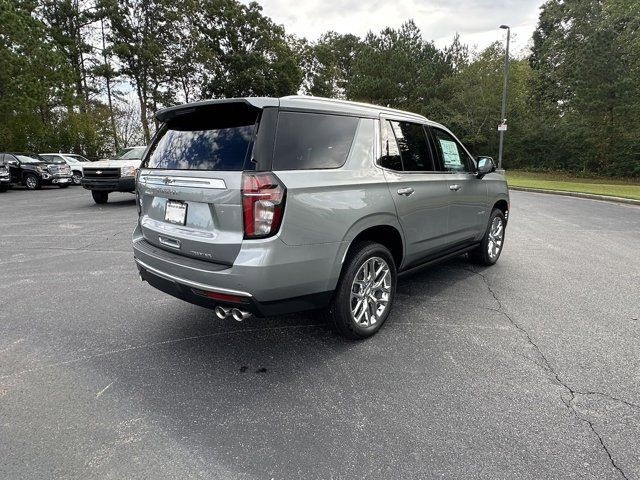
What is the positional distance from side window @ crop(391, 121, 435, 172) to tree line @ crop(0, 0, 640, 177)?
2432 cm

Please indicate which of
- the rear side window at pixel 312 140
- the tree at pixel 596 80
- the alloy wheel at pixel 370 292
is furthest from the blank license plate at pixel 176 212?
the tree at pixel 596 80

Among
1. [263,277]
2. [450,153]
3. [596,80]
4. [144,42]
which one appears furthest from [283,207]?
[144,42]

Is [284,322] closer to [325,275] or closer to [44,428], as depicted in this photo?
[325,275]

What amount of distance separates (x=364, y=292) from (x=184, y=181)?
1.70 m

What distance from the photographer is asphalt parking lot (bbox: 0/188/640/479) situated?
6.79 ft

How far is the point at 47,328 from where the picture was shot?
11.9 ft

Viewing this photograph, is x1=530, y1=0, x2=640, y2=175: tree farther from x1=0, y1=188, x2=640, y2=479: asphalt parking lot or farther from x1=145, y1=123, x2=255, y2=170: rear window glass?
x1=145, y1=123, x2=255, y2=170: rear window glass

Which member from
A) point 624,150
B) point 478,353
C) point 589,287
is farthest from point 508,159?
point 478,353

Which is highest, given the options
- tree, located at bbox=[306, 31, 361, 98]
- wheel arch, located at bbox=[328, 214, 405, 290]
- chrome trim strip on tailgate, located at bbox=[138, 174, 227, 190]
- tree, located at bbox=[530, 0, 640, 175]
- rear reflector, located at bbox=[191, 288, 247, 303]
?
tree, located at bbox=[306, 31, 361, 98]

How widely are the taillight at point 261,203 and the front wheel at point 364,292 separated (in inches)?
32.4

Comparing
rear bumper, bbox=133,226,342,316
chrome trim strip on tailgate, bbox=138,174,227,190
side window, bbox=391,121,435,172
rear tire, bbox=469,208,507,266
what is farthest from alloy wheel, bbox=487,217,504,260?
chrome trim strip on tailgate, bbox=138,174,227,190

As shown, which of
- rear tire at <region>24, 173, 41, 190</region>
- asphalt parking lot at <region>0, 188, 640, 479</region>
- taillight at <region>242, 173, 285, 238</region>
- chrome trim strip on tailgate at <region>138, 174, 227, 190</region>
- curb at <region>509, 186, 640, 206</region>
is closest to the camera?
asphalt parking lot at <region>0, 188, 640, 479</region>

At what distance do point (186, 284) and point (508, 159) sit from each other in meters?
39.4

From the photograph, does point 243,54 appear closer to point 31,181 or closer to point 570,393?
point 31,181
